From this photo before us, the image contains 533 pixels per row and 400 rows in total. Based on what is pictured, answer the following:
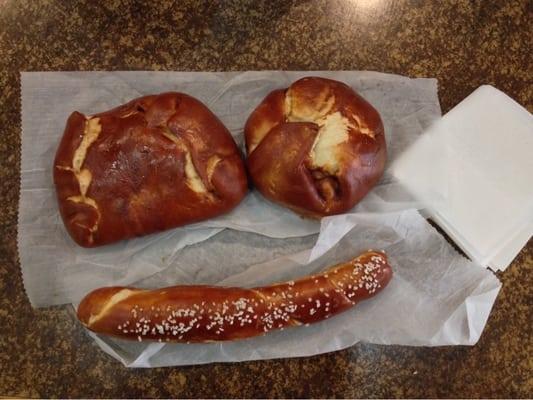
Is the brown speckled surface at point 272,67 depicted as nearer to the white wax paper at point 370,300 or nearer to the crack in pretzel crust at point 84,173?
the white wax paper at point 370,300

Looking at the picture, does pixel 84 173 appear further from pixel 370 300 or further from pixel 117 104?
pixel 370 300

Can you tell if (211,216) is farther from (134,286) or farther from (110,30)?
(110,30)

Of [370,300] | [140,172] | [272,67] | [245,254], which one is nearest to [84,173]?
[140,172]

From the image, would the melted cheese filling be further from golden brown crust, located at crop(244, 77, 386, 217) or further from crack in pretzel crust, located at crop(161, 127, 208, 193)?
crack in pretzel crust, located at crop(161, 127, 208, 193)

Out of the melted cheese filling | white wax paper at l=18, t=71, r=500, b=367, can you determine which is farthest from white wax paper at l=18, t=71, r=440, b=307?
the melted cheese filling

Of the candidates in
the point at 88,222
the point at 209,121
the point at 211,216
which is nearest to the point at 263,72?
the point at 209,121

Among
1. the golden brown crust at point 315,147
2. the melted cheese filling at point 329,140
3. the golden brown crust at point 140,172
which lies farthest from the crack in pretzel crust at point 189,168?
the melted cheese filling at point 329,140
